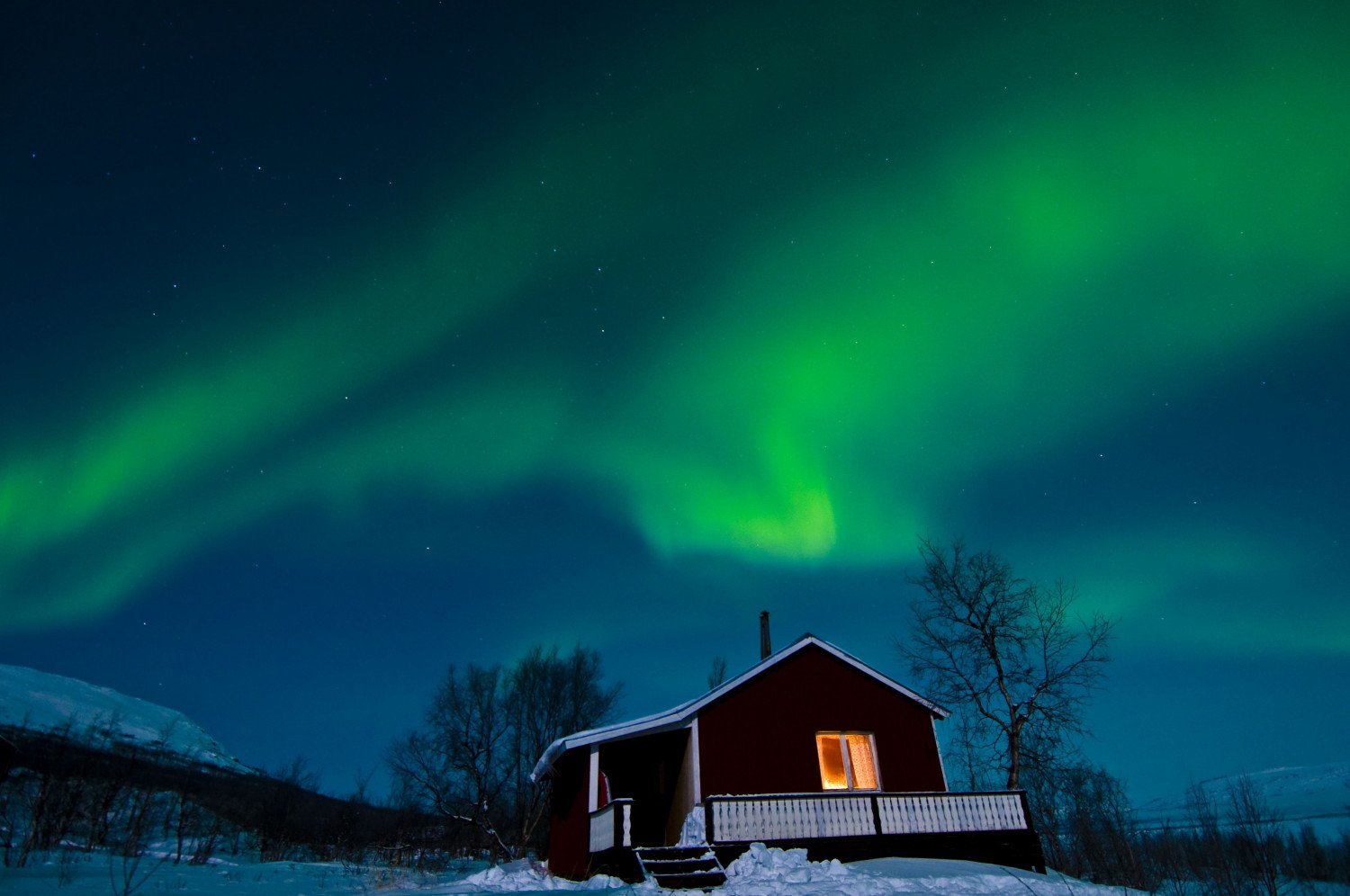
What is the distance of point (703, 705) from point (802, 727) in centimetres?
336

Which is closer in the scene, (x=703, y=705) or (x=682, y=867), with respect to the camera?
(x=682, y=867)

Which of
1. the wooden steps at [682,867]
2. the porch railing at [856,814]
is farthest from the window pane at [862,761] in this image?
the wooden steps at [682,867]

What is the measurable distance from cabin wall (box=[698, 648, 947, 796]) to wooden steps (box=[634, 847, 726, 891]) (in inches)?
115

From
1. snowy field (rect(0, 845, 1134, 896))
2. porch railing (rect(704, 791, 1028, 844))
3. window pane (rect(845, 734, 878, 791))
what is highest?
window pane (rect(845, 734, 878, 791))

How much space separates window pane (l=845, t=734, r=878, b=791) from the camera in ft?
69.6

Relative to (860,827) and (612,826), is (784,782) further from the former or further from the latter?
(612,826)

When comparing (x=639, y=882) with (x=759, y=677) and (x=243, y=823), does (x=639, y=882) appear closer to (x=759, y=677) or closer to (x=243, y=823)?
(x=759, y=677)

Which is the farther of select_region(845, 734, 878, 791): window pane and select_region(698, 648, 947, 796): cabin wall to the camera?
select_region(845, 734, 878, 791): window pane

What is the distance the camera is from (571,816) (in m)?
24.0

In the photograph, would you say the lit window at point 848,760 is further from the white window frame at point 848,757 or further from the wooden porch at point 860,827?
the wooden porch at point 860,827

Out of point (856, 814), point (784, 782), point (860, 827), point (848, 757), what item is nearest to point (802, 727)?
point (784, 782)

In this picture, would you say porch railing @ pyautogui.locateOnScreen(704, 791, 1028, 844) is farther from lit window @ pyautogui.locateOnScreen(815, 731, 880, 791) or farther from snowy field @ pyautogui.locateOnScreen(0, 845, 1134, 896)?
lit window @ pyautogui.locateOnScreen(815, 731, 880, 791)

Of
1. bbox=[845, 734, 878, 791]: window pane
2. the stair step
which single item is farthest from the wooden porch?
bbox=[845, 734, 878, 791]: window pane

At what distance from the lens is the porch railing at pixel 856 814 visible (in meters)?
16.3
